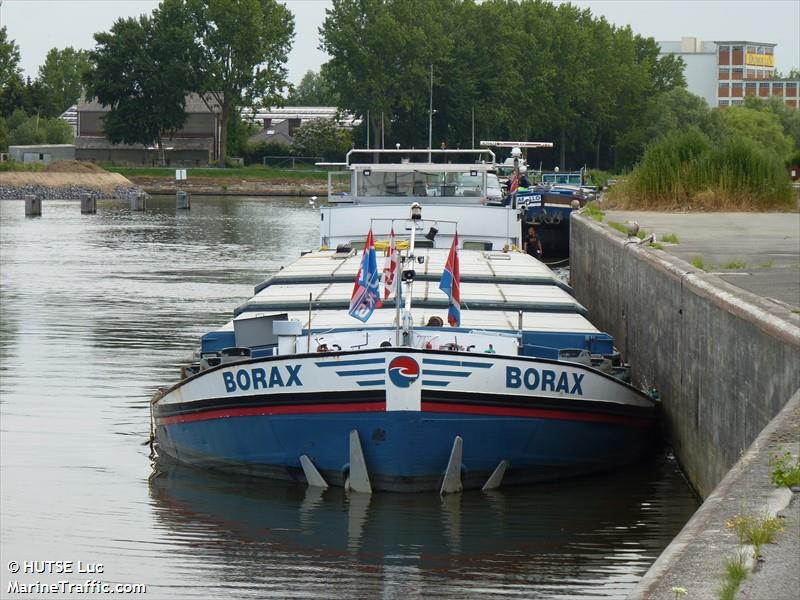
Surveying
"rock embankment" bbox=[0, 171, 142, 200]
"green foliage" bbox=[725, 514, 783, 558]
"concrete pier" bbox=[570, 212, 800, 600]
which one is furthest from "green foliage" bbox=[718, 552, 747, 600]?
"rock embankment" bbox=[0, 171, 142, 200]

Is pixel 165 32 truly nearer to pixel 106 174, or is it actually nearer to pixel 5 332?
pixel 106 174

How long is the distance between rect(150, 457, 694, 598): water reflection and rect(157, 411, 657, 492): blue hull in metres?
0.17

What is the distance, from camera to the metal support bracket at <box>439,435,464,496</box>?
13.2 meters

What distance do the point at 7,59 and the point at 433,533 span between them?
145 metres

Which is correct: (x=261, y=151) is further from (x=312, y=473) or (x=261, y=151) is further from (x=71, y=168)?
(x=312, y=473)

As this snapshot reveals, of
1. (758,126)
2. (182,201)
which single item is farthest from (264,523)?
(758,126)

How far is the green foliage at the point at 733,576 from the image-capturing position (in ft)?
18.9

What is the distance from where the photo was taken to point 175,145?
131250mm

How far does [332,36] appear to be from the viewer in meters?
122

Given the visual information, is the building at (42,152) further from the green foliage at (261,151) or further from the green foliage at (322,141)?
the green foliage at (322,141)

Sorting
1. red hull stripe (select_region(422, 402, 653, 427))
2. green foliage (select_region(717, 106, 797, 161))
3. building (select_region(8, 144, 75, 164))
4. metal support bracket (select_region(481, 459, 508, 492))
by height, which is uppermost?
green foliage (select_region(717, 106, 797, 161))

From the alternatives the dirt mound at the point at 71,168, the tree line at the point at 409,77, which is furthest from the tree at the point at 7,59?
the dirt mound at the point at 71,168

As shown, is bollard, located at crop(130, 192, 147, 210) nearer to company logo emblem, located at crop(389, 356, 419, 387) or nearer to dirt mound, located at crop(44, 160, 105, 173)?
dirt mound, located at crop(44, 160, 105, 173)

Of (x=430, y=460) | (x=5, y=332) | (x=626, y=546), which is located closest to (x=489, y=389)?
(x=430, y=460)
